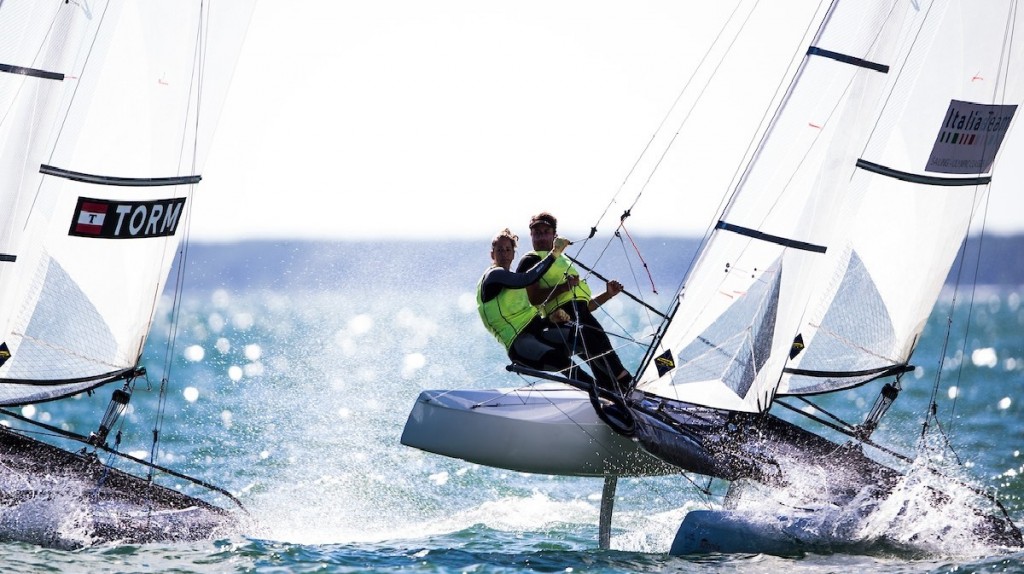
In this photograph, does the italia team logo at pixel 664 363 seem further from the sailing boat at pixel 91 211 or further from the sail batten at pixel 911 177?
the sailing boat at pixel 91 211

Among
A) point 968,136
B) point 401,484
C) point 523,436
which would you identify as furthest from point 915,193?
point 401,484

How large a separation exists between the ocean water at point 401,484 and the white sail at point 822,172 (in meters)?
0.46

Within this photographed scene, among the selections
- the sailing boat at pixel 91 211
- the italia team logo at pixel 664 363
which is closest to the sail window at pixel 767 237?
the italia team logo at pixel 664 363

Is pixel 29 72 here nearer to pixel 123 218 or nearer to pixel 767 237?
pixel 123 218

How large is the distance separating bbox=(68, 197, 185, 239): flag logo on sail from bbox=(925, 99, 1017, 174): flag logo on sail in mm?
3672

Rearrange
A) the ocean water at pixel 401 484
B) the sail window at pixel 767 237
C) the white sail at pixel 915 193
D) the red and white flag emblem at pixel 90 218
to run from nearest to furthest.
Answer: the ocean water at pixel 401 484, the red and white flag emblem at pixel 90 218, the sail window at pixel 767 237, the white sail at pixel 915 193

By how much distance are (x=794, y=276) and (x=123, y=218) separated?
3069mm

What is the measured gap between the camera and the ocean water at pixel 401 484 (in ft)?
19.4

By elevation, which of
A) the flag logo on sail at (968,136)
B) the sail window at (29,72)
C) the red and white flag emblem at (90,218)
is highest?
the flag logo on sail at (968,136)

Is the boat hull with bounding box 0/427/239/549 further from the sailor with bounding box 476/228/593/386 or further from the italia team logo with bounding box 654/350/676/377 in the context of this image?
the italia team logo with bounding box 654/350/676/377

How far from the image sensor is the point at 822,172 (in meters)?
6.37

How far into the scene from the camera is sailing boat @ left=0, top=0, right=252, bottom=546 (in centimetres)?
586

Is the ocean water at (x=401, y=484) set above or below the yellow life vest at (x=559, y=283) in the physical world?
below

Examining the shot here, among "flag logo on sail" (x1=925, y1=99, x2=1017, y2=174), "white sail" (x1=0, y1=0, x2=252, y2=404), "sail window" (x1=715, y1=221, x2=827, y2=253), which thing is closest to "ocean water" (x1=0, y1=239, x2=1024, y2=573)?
"sail window" (x1=715, y1=221, x2=827, y2=253)
